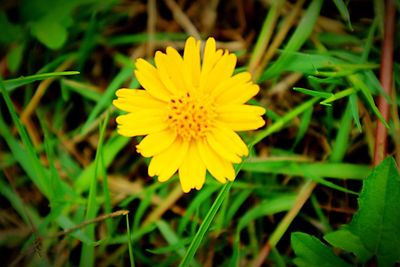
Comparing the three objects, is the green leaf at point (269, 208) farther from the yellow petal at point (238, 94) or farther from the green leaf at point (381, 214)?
the yellow petal at point (238, 94)

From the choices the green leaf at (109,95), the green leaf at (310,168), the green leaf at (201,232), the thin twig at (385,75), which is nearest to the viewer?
the green leaf at (201,232)

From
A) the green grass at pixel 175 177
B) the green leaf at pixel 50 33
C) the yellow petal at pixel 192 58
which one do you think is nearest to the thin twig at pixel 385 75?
the green grass at pixel 175 177

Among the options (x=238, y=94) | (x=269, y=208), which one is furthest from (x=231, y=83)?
(x=269, y=208)

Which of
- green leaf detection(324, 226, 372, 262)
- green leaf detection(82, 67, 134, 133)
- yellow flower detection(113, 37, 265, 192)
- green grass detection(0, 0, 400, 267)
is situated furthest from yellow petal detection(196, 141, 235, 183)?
green leaf detection(82, 67, 134, 133)

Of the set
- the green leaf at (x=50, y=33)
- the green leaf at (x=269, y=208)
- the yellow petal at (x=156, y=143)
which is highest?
the green leaf at (x=50, y=33)

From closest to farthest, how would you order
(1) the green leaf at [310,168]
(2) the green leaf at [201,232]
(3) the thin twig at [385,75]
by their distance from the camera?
(2) the green leaf at [201,232], (3) the thin twig at [385,75], (1) the green leaf at [310,168]
